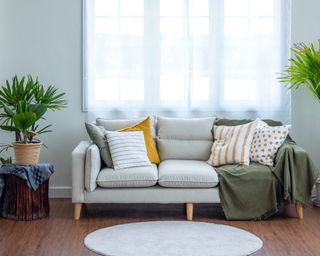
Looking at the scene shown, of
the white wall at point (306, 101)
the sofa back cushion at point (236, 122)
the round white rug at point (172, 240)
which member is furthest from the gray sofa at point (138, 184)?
the white wall at point (306, 101)

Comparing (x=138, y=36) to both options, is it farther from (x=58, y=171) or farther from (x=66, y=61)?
(x=58, y=171)

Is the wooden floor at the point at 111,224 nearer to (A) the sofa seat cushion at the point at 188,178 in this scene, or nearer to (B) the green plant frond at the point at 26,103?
(A) the sofa seat cushion at the point at 188,178

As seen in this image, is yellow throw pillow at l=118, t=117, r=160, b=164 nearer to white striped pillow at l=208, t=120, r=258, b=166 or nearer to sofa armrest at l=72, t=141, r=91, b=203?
white striped pillow at l=208, t=120, r=258, b=166

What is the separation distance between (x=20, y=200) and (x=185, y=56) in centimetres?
215

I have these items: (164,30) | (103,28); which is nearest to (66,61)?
(103,28)

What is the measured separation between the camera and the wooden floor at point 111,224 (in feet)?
14.5

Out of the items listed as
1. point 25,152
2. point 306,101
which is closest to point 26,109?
point 25,152

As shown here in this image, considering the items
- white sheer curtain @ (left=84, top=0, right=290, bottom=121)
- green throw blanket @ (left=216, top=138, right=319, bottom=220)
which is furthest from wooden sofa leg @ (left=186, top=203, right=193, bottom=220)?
white sheer curtain @ (left=84, top=0, right=290, bottom=121)

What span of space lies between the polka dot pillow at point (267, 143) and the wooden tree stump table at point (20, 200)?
188 cm

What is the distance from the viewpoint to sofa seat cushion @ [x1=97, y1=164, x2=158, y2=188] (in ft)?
17.1

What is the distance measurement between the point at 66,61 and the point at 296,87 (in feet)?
7.42

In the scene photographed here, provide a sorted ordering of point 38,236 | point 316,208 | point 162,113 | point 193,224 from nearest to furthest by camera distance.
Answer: point 38,236 → point 193,224 → point 316,208 → point 162,113

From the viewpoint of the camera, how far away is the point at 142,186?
5.24 m

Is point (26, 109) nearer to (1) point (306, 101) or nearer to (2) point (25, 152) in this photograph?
(2) point (25, 152)
